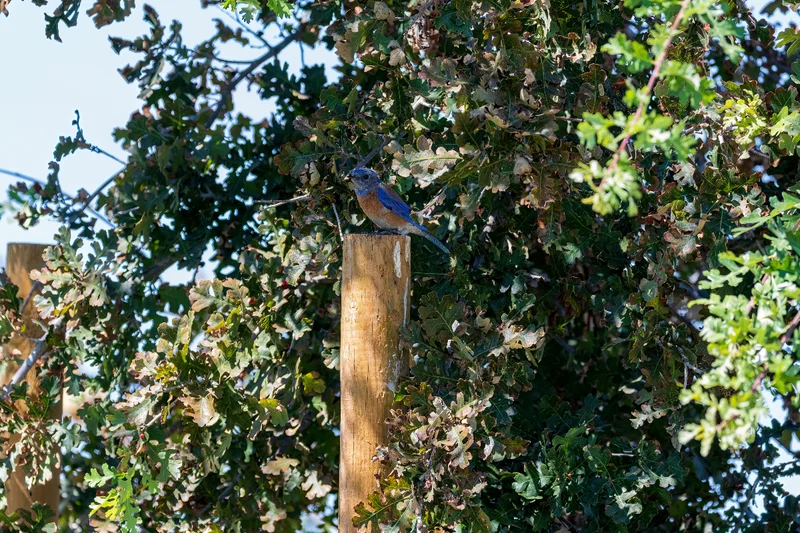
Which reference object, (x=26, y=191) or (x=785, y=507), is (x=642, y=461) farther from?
(x=26, y=191)

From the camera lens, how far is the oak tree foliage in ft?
7.75

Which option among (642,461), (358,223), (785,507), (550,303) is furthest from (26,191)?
(785,507)

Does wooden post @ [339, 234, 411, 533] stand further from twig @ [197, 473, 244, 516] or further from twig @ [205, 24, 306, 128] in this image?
twig @ [205, 24, 306, 128]

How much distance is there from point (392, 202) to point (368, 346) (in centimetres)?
53

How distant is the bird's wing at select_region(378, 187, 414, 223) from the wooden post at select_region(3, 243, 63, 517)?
165 centimetres

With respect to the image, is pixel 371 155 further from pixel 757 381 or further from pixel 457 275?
pixel 757 381

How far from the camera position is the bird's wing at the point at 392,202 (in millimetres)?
2781

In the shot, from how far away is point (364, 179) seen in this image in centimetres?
277

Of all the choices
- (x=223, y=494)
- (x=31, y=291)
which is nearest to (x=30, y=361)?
(x=31, y=291)

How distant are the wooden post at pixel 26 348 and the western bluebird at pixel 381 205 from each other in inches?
62.6

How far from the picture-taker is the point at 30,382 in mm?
3600

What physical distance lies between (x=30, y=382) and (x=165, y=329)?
104 centimetres

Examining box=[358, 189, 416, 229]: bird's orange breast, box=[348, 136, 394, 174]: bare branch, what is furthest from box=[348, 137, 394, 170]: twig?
box=[358, 189, 416, 229]: bird's orange breast

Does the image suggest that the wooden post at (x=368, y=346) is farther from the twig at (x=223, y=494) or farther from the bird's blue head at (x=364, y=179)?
the twig at (x=223, y=494)
